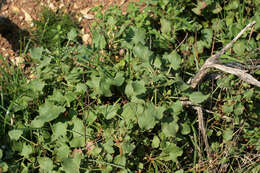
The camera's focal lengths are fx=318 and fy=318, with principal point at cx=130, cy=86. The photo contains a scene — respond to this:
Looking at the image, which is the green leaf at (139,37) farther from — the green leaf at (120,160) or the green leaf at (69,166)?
the green leaf at (69,166)

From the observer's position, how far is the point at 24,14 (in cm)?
289

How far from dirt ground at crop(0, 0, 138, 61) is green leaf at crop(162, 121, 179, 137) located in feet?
4.21

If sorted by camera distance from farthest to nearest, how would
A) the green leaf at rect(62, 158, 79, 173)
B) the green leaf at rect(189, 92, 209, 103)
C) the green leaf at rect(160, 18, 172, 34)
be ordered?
1. the green leaf at rect(160, 18, 172, 34)
2. the green leaf at rect(189, 92, 209, 103)
3. the green leaf at rect(62, 158, 79, 173)

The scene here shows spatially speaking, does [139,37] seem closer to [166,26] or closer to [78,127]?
[166,26]

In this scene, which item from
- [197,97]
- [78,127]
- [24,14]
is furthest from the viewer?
[24,14]

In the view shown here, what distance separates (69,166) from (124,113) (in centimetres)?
46

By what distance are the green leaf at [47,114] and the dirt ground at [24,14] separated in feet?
3.15

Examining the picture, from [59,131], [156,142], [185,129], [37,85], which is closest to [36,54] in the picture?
[37,85]

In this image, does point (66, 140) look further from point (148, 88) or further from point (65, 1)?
point (65, 1)

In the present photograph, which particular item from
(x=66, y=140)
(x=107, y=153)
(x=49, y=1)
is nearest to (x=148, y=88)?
(x=107, y=153)

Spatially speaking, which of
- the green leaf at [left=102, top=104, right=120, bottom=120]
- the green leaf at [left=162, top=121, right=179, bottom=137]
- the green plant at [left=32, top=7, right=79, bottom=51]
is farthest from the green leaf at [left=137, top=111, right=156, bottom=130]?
the green plant at [left=32, top=7, right=79, bottom=51]

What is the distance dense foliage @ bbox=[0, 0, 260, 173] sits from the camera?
192cm

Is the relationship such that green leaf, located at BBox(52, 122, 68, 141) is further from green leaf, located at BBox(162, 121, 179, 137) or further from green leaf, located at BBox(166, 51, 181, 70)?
green leaf, located at BBox(166, 51, 181, 70)

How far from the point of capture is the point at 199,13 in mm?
2627
